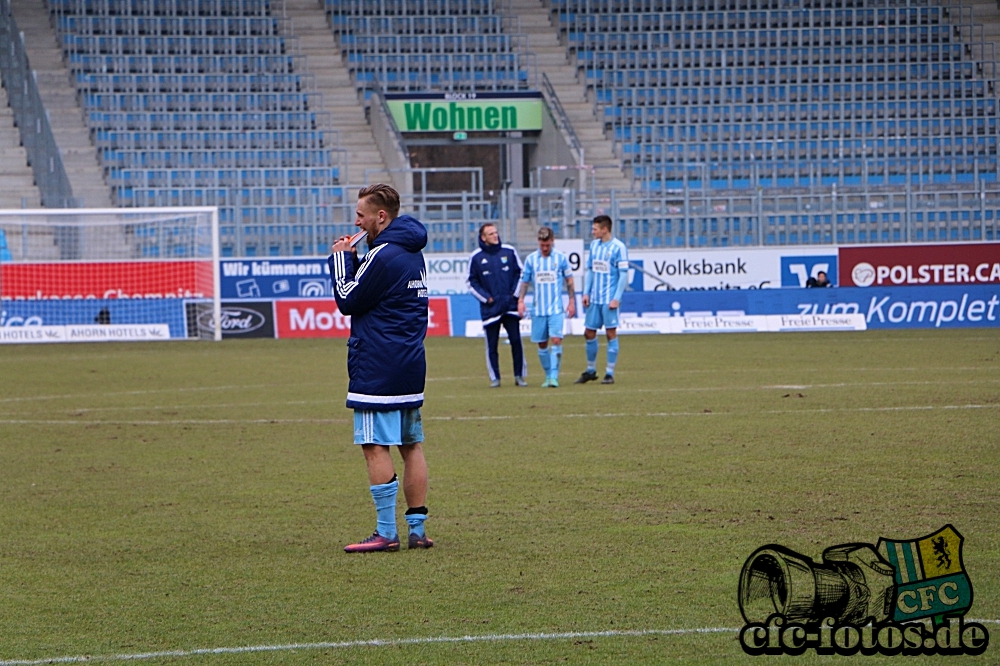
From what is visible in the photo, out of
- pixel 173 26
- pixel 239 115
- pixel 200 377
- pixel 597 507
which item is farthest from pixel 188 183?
pixel 597 507

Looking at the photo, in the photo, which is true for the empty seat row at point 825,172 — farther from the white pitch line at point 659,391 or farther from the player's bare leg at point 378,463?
the player's bare leg at point 378,463

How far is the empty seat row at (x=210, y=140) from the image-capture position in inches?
1454

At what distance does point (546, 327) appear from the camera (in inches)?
688

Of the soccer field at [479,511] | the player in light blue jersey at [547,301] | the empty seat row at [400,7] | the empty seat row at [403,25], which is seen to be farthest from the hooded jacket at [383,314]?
the empty seat row at [400,7]

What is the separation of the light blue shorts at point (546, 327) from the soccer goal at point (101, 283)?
440 inches

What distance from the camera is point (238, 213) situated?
105 feet

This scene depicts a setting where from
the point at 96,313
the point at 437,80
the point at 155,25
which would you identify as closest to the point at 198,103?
the point at 155,25

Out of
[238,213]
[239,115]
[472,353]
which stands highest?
[239,115]

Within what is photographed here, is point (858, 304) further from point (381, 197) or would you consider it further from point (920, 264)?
point (381, 197)

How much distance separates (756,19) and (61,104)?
21.0m

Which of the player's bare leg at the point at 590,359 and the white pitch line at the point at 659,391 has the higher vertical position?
the player's bare leg at the point at 590,359

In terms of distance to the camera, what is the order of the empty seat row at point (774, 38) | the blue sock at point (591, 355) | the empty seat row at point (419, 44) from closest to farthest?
the blue sock at point (591, 355) → the empty seat row at point (419, 44) → the empty seat row at point (774, 38)

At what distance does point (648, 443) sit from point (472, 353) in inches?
504

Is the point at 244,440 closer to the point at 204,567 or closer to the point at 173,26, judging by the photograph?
the point at 204,567
